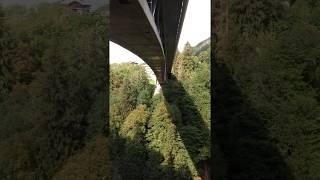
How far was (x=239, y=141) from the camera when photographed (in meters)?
10.3

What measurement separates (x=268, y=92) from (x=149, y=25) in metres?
2.94

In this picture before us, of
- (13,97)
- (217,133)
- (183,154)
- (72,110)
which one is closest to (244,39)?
(217,133)

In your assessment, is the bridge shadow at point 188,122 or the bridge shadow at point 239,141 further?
the bridge shadow at point 188,122

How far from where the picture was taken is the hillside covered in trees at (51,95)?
813 centimetres

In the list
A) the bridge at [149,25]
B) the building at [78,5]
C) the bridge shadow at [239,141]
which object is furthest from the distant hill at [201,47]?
the building at [78,5]

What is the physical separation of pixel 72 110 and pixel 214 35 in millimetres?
4437

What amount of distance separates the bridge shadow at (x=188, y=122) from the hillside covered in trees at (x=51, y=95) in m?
20.4

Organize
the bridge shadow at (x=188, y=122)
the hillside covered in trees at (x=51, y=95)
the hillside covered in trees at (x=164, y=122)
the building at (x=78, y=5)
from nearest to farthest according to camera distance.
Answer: the hillside covered in trees at (x=51, y=95), the building at (x=78, y=5), the hillside covered in trees at (x=164, y=122), the bridge shadow at (x=188, y=122)

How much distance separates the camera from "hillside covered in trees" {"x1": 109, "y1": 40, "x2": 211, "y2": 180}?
2922 centimetres

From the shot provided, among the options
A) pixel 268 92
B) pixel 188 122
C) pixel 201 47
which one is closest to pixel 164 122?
pixel 188 122

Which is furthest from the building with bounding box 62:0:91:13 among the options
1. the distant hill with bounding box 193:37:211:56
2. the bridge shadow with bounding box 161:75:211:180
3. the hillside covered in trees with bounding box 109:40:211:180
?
the distant hill with bounding box 193:37:211:56

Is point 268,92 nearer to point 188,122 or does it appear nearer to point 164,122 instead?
point 188,122

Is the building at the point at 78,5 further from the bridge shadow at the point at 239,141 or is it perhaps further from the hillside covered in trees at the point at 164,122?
the hillside covered in trees at the point at 164,122

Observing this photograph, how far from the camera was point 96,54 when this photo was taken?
896cm
